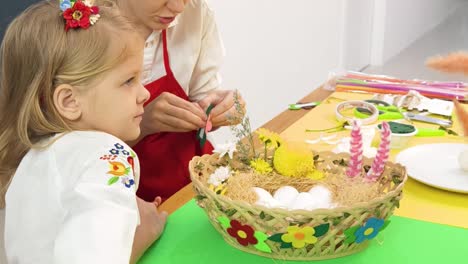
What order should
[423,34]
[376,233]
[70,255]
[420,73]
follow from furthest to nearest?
1. [423,34]
2. [420,73]
3. [376,233]
4. [70,255]

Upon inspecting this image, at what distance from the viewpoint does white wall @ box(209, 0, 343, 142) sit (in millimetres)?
2430

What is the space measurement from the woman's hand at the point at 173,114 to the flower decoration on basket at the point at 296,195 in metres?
0.23

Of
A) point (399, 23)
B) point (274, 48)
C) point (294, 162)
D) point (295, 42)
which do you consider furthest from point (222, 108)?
point (399, 23)

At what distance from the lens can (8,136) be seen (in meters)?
0.93

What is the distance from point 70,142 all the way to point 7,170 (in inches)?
6.3

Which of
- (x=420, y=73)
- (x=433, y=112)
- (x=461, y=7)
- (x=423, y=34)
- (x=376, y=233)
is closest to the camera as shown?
(x=376, y=233)

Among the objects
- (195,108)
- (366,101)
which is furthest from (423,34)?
(195,108)

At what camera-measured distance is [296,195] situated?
0.90 metres

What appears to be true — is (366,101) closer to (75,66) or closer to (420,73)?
(75,66)

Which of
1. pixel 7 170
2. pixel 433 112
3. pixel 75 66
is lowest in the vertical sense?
pixel 433 112

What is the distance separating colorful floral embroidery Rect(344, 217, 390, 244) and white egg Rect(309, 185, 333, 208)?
0.06 metres

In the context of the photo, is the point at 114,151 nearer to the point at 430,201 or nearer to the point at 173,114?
the point at 173,114

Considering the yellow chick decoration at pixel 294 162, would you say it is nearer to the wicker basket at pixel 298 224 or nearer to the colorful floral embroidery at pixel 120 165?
the wicker basket at pixel 298 224

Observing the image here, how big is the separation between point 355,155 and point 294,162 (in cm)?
9
